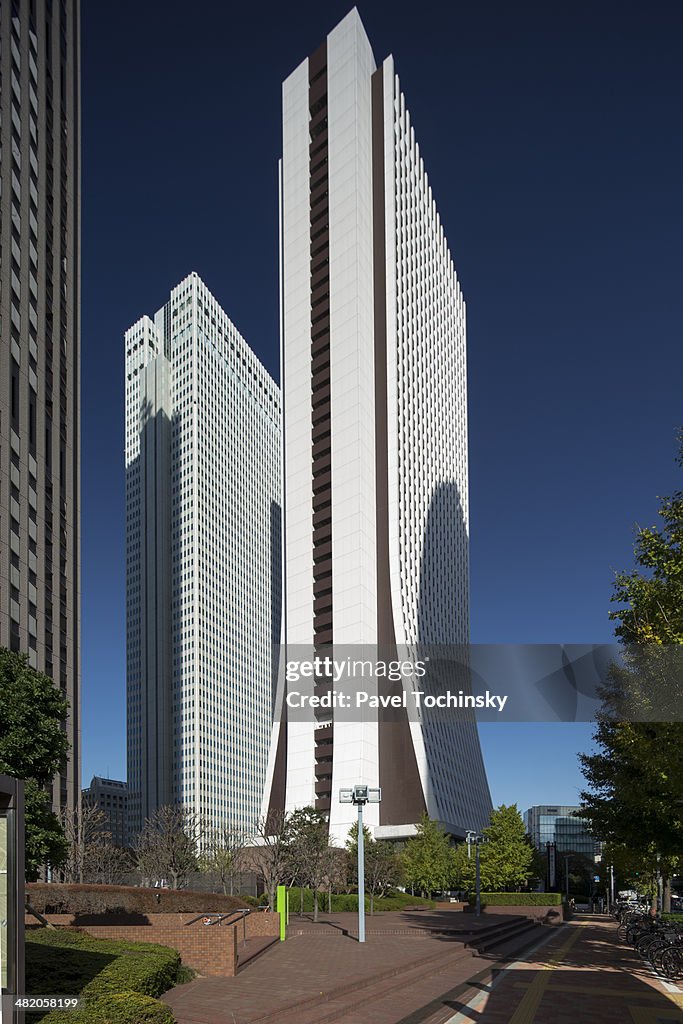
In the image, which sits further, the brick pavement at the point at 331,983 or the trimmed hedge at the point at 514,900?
the trimmed hedge at the point at 514,900

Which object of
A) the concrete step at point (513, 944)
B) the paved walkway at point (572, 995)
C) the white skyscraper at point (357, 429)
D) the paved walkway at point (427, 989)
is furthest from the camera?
the white skyscraper at point (357, 429)

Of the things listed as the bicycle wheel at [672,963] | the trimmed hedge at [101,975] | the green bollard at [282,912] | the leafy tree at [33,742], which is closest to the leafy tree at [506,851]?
the green bollard at [282,912]

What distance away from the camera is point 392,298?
104125mm

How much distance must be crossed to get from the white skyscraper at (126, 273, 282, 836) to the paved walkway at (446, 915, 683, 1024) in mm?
138470

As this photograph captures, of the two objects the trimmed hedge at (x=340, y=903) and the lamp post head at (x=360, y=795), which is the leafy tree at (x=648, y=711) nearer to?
the lamp post head at (x=360, y=795)

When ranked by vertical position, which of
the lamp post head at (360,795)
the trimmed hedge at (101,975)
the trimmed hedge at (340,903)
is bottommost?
the trimmed hedge at (340,903)

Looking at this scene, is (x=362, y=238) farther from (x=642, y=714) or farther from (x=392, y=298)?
(x=642, y=714)

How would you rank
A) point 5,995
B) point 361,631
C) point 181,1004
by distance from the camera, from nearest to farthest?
1. point 5,995
2. point 181,1004
3. point 361,631

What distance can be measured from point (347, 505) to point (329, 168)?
128ft

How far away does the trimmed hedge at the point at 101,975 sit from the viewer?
10.6 m

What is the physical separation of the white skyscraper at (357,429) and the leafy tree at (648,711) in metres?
63.2

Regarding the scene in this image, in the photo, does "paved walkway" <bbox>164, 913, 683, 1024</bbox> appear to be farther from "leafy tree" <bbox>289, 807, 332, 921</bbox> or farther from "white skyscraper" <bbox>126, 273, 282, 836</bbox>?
"white skyscraper" <bbox>126, 273, 282, 836</bbox>

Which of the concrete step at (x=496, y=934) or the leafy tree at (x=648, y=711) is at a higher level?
the leafy tree at (x=648, y=711)

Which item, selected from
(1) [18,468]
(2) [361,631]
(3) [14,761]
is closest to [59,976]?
(3) [14,761]
